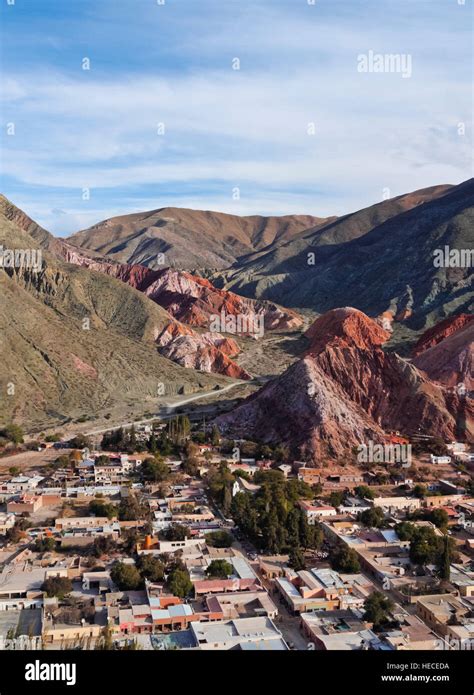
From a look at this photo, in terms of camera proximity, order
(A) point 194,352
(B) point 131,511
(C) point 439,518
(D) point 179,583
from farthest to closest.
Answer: (A) point 194,352 → (B) point 131,511 → (C) point 439,518 → (D) point 179,583

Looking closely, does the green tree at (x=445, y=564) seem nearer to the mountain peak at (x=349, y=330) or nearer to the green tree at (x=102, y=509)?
the green tree at (x=102, y=509)

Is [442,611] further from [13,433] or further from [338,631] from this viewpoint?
[13,433]

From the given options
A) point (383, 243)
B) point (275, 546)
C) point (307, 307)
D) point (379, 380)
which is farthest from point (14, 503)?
point (383, 243)

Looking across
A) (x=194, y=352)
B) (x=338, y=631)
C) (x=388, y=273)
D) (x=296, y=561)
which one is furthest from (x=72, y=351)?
(x=388, y=273)

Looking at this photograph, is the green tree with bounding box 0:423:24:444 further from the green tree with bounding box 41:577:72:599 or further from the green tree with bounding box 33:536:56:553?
the green tree with bounding box 41:577:72:599

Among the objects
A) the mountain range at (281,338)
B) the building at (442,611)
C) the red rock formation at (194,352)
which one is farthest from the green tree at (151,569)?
the red rock formation at (194,352)
